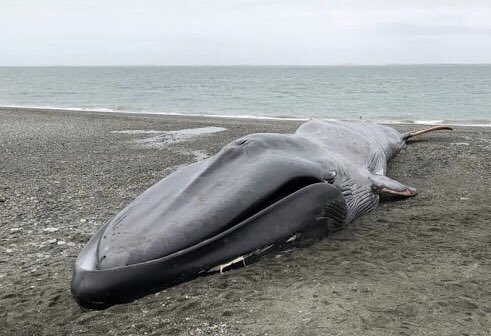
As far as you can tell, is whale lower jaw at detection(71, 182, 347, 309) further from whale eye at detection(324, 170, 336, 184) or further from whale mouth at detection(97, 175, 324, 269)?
whale eye at detection(324, 170, 336, 184)

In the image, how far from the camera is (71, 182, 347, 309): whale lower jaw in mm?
3729

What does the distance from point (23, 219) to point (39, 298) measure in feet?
8.72

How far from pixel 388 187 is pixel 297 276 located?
272 cm

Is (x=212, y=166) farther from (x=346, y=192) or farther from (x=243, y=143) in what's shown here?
(x=346, y=192)

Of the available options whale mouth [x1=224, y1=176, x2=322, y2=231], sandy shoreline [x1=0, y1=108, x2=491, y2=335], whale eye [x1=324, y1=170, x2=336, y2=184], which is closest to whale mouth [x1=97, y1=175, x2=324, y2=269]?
whale mouth [x1=224, y1=176, x2=322, y2=231]

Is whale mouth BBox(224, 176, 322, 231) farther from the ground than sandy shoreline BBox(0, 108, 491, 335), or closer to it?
farther from the ground

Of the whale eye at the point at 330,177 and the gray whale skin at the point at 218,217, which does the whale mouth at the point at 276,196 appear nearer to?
the gray whale skin at the point at 218,217

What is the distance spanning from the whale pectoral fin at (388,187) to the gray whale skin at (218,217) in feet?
2.35

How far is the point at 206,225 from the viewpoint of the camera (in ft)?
13.5

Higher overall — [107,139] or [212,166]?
[212,166]

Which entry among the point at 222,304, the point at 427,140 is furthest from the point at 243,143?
the point at 427,140

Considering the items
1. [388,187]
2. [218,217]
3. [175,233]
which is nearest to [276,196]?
[218,217]

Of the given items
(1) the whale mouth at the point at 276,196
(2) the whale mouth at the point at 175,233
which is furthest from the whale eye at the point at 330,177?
(2) the whale mouth at the point at 175,233

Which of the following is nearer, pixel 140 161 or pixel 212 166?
pixel 212 166
